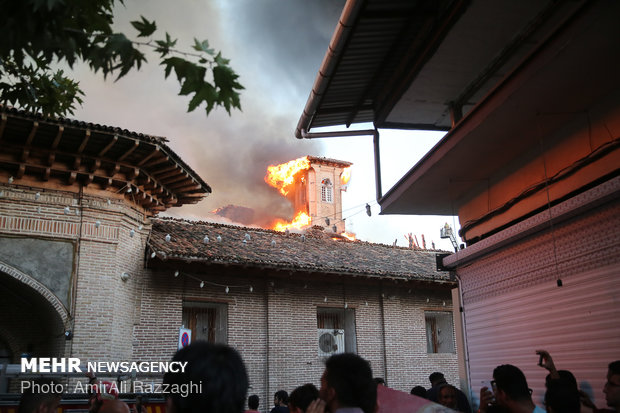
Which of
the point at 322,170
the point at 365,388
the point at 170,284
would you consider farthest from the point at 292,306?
the point at 322,170

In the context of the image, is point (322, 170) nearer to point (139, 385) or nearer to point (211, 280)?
point (211, 280)

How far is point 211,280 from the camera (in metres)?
14.8

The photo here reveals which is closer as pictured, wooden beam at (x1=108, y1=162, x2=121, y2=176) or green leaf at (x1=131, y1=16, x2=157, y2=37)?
green leaf at (x1=131, y1=16, x2=157, y2=37)

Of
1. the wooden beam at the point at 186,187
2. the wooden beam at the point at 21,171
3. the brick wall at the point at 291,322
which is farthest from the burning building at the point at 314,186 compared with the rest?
the wooden beam at the point at 21,171

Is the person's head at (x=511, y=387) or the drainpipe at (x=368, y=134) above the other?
the drainpipe at (x=368, y=134)

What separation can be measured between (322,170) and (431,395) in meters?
30.7

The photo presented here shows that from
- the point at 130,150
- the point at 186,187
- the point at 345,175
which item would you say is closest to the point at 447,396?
the point at 130,150

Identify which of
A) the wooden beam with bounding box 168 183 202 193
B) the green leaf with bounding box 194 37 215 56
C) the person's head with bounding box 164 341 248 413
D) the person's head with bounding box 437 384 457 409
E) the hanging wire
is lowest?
the person's head with bounding box 437 384 457 409

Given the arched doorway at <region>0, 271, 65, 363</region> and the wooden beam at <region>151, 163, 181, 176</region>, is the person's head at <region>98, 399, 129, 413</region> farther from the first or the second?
the wooden beam at <region>151, 163, 181, 176</region>

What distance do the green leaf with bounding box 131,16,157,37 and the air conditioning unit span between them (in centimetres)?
1367

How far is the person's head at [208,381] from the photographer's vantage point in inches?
84.1

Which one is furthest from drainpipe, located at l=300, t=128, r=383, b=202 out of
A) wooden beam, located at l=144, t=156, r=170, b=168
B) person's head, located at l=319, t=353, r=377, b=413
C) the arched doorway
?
the arched doorway

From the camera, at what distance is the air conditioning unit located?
16.5 meters

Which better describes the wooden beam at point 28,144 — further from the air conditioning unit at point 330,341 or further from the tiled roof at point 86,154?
the air conditioning unit at point 330,341
